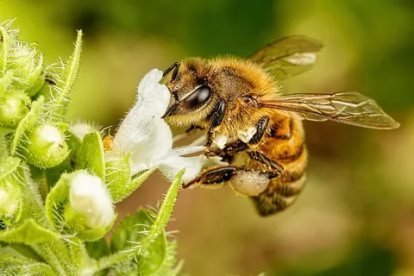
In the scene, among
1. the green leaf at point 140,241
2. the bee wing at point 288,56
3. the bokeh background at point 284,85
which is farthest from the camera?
the bokeh background at point 284,85

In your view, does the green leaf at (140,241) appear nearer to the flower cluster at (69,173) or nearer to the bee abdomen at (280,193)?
the flower cluster at (69,173)

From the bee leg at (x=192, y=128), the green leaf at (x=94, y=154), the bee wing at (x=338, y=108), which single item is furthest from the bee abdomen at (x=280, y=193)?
the green leaf at (x=94, y=154)

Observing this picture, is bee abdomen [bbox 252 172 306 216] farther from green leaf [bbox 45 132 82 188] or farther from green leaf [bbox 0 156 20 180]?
green leaf [bbox 0 156 20 180]

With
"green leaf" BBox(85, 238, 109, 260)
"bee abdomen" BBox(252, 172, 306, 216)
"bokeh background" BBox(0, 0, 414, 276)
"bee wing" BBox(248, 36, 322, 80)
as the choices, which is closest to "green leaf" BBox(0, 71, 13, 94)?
"green leaf" BBox(85, 238, 109, 260)

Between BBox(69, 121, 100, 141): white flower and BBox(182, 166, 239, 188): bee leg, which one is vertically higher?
BBox(69, 121, 100, 141): white flower

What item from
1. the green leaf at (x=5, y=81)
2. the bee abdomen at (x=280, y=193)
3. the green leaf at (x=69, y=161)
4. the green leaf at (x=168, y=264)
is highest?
the green leaf at (x=5, y=81)

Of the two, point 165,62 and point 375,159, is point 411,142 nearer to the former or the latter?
point 375,159

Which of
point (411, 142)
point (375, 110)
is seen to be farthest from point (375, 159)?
point (375, 110)
